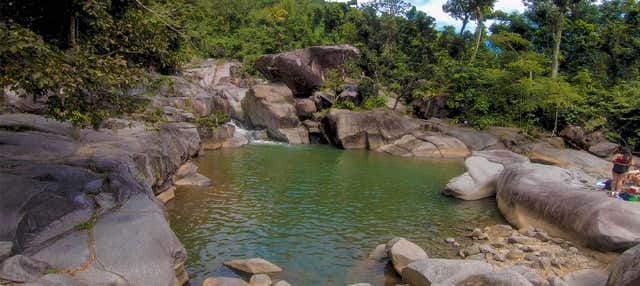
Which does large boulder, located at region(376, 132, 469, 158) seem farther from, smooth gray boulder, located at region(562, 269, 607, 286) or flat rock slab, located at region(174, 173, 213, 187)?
smooth gray boulder, located at region(562, 269, 607, 286)

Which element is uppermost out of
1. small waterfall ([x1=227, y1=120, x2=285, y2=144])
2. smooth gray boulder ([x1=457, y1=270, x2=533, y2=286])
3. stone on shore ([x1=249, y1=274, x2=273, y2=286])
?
small waterfall ([x1=227, y1=120, x2=285, y2=144])

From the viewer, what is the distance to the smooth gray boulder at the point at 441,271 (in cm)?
999

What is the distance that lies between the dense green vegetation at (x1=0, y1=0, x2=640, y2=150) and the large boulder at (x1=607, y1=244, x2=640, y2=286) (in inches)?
362

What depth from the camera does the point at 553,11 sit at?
139ft

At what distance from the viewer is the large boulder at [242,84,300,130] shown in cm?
3912

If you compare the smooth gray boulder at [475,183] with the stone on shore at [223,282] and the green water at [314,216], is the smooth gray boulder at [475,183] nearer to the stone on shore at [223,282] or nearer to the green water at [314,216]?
the green water at [314,216]

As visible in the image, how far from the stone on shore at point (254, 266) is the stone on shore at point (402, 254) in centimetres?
295

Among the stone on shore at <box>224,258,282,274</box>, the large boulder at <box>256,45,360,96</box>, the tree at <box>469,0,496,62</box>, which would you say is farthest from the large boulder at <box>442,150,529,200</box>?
the tree at <box>469,0,496,62</box>

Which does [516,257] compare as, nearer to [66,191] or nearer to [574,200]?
[574,200]

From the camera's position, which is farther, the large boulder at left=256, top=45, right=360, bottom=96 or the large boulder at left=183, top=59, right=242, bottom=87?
the large boulder at left=183, top=59, right=242, bottom=87

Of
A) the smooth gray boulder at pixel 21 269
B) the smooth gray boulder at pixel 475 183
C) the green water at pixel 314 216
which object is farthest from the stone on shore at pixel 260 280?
the smooth gray boulder at pixel 475 183

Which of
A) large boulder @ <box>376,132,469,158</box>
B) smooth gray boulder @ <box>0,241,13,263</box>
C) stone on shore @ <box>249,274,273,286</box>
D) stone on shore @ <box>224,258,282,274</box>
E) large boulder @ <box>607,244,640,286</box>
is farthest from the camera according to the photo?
large boulder @ <box>376,132,469,158</box>

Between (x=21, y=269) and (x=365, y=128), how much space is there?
31.8 metres

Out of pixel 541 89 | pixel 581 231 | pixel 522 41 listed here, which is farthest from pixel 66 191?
pixel 522 41
